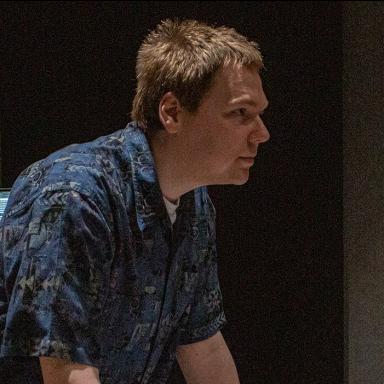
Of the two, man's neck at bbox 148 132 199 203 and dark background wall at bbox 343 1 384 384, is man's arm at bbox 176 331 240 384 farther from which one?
dark background wall at bbox 343 1 384 384

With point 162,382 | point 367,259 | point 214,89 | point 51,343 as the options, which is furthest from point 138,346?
point 367,259

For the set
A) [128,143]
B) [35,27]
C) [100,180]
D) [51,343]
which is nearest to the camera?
[51,343]

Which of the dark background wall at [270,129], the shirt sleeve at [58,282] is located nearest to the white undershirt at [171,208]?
the shirt sleeve at [58,282]

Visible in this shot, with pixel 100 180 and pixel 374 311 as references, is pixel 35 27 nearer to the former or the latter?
pixel 100 180

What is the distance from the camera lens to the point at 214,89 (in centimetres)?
138

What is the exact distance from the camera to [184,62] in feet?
4.56

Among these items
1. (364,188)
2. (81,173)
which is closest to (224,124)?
(81,173)

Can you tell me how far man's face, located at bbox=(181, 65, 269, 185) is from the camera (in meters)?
1.37

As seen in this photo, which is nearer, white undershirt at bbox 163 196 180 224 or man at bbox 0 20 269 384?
man at bbox 0 20 269 384

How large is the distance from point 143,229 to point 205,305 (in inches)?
11.1

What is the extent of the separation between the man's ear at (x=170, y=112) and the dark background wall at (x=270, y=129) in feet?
2.39

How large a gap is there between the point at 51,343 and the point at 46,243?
0.44 ft

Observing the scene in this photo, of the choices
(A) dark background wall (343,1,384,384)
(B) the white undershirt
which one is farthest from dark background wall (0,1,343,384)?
(B) the white undershirt

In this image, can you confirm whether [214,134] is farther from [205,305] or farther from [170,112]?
[205,305]
